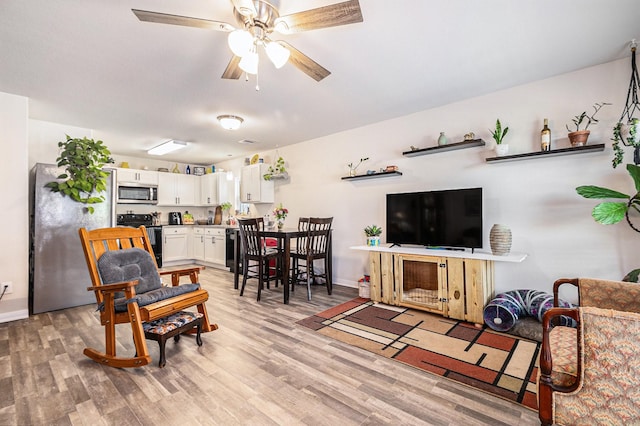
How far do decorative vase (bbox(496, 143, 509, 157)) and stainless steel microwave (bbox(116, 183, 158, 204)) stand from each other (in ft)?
21.5

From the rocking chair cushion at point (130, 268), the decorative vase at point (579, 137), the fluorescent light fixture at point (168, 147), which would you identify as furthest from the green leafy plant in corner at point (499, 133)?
the fluorescent light fixture at point (168, 147)

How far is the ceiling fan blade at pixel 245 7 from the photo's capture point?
176cm

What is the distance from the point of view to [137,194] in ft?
20.4

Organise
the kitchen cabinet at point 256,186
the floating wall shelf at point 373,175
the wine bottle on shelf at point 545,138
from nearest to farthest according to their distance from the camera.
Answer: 1. the wine bottle on shelf at point 545,138
2. the floating wall shelf at point 373,175
3. the kitchen cabinet at point 256,186

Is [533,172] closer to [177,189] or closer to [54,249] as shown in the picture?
[54,249]

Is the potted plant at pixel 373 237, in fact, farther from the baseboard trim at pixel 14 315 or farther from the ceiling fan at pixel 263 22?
the baseboard trim at pixel 14 315

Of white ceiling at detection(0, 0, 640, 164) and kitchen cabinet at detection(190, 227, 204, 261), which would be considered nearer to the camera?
white ceiling at detection(0, 0, 640, 164)

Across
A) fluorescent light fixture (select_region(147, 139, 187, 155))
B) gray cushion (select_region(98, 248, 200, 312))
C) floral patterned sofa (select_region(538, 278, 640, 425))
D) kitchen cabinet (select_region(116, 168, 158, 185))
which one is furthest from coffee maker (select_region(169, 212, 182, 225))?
floral patterned sofa (select_region(538, 278, 640, 425))

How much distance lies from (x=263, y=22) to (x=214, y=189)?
17.6 feet

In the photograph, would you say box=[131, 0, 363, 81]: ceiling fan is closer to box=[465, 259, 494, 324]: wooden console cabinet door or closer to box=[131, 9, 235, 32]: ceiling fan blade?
box=[131, 9, 235, 32]: ceiling fan blade

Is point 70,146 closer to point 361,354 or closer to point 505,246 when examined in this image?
point 361,354

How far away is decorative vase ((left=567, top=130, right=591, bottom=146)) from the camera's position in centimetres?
268

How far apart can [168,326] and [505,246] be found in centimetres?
322

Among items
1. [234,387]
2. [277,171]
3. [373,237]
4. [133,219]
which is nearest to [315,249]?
[373,237]
